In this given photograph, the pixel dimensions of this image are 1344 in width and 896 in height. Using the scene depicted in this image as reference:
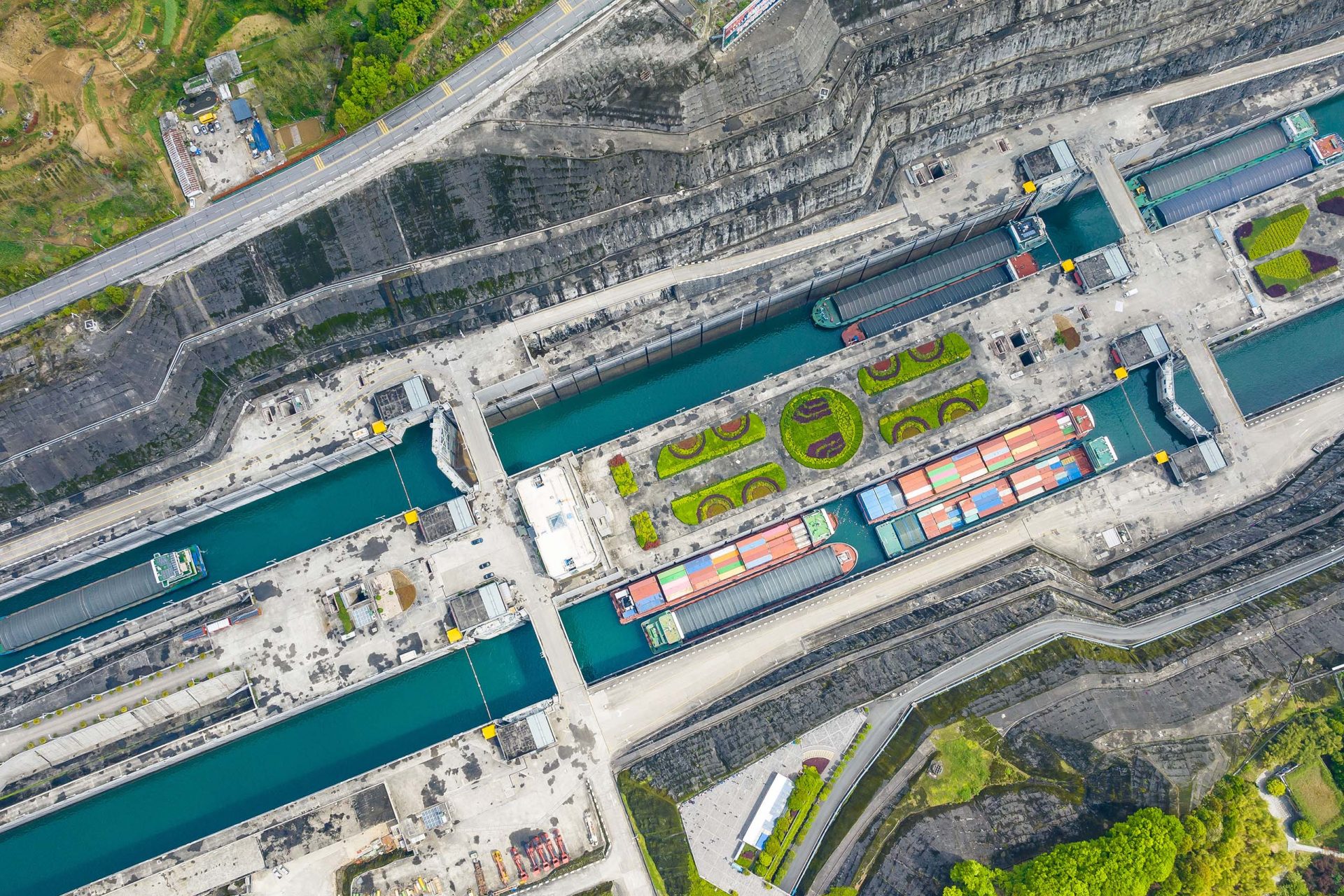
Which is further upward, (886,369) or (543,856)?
(886,369)

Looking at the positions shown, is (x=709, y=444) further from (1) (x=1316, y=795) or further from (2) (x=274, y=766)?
(1) (x=1316, y=795)

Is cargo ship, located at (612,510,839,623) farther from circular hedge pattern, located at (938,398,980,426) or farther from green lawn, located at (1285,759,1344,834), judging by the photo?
green lawn, located at (1285,759,1344,834)

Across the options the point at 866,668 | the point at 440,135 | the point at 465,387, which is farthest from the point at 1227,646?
the point at 440,135

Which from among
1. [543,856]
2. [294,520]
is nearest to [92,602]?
[294,520]

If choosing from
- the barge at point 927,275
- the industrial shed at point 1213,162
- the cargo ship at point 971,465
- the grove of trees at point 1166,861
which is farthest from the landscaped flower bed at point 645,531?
the industrial shed at point 1213,162

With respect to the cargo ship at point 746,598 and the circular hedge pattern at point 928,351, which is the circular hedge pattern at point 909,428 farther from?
the cargo ship at point 746,598

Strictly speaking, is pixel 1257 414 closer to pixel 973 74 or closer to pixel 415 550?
pixel 973 74

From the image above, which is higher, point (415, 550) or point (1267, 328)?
point (415, 550)
